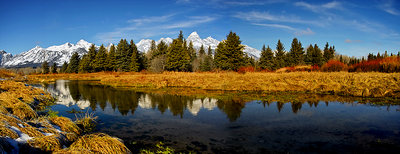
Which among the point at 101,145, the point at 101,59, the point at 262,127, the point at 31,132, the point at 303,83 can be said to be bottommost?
Answer: the point at 262,127

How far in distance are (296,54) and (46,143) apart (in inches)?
2599

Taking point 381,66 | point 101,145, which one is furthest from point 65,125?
point 381,66

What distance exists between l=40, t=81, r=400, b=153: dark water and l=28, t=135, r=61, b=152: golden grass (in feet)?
5.41

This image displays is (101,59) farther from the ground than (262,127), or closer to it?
farther from the ground

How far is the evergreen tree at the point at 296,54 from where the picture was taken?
61.6 metres

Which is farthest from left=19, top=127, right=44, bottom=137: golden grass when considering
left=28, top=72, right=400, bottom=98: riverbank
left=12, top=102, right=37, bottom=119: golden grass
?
left=28, top=72, right=400, bottom=98: riverbank

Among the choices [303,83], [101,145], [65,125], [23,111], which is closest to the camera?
[101,145]

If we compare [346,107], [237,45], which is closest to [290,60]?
[237,45]

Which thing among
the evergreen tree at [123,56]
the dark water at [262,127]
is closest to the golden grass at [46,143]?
the dark water at [262,127]

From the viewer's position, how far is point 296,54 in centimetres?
6194

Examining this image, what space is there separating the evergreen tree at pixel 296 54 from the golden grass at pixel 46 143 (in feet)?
211

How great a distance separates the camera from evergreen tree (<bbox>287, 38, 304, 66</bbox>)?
6156 centimetres

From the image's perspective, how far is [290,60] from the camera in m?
61.8

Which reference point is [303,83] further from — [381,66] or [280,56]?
[280,56]
